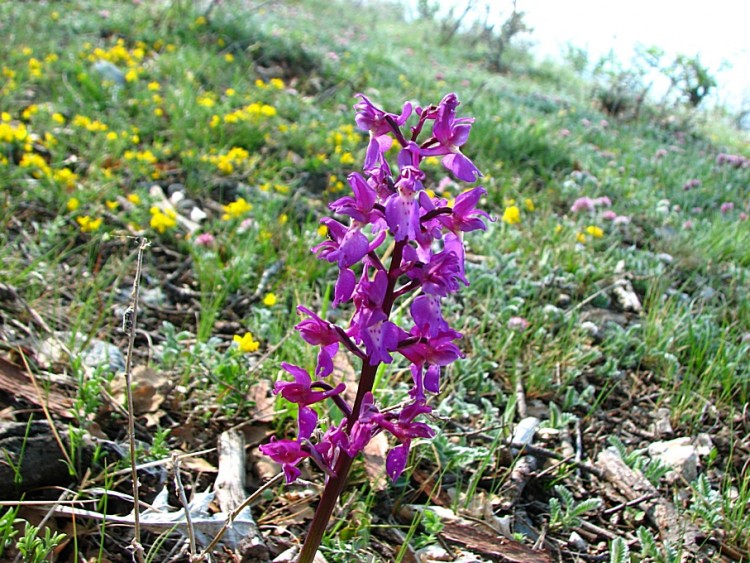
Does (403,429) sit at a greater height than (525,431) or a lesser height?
greater

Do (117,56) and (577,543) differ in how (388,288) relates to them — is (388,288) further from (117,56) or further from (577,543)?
(117,56)

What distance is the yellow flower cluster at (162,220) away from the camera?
3758mm

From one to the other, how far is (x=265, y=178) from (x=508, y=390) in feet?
8.99

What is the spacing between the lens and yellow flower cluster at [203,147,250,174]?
4688 mm

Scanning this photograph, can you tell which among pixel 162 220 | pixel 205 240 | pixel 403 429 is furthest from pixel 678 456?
pixel 162 220

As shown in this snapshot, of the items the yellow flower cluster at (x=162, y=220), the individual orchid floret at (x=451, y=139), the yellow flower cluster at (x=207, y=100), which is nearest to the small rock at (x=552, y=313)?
the individual orchid floret at (x=451, y=139)

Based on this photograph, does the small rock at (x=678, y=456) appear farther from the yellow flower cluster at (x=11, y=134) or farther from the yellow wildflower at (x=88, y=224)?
the yellow flower cluster at (x=11, y=134)

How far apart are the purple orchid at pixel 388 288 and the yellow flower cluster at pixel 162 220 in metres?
2.59

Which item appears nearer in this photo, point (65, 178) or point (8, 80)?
point (65, 178)

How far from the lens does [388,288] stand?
4.56 ft

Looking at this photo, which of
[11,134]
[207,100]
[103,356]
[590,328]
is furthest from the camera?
[207,100]

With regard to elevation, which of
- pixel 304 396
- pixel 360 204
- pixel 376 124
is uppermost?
pixel 376 124

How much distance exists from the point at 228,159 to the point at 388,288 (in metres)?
3.61

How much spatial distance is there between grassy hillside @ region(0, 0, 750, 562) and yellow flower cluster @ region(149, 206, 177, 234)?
0.9 inches
